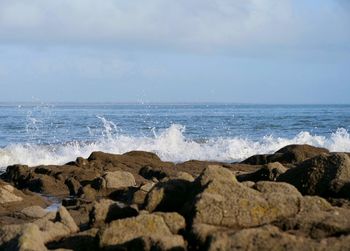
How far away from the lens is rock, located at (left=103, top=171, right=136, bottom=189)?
12.8 metres

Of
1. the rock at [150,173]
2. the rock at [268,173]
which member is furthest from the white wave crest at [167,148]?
the rock at [268,173]

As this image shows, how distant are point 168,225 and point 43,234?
1.38 meters

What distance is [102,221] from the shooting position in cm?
768

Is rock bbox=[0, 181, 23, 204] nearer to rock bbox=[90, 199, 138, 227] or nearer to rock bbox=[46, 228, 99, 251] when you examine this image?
rock bbox=[90, 199, 138, 227]

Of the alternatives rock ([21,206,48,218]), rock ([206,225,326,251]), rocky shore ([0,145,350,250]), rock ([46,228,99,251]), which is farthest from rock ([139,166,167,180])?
rock ([206,225,326,251])

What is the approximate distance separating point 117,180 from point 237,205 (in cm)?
635

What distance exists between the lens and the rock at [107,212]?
25.2 ft

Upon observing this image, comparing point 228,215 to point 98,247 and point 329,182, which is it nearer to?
point 98,247

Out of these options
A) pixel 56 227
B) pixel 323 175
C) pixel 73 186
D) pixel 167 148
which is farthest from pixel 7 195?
pixel 167 148

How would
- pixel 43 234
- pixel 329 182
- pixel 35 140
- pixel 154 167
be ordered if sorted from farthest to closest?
pixel 35 140 → pixel 154 167 → pixel 329 182 → pixel 43 234

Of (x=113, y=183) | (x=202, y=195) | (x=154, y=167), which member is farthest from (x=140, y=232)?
(x=154, y=167)

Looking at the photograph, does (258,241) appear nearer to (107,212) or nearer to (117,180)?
(107,212)

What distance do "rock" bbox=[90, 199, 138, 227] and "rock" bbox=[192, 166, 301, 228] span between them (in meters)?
0.92

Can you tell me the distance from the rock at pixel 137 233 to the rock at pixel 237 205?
1.23 ft
